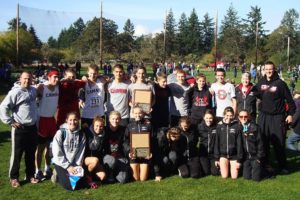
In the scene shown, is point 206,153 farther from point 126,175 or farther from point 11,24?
point 11,24

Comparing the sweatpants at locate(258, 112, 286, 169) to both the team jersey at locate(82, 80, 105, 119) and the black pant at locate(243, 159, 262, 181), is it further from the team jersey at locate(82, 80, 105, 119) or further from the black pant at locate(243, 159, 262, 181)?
the team jersey at locate(82, 80, 105, 119)

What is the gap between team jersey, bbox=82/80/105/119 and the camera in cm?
772

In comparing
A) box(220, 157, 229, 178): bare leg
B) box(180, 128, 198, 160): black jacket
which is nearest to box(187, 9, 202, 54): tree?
box(180, 128, 198, 160): black jacket

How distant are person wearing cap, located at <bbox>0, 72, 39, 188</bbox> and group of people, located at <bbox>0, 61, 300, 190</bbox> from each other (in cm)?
2

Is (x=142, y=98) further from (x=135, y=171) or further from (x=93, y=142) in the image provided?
(x=135, y=171)

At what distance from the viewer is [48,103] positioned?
713cm

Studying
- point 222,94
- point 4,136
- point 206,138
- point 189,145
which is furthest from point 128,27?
point 189,145

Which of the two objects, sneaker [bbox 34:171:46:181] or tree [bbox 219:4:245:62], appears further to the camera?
tree [bbox 219:4:245:62]

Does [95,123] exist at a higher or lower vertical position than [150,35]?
lower

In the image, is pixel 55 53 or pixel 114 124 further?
pixel 55 53

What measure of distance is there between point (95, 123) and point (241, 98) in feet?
10.6

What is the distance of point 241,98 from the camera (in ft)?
A: 27.9

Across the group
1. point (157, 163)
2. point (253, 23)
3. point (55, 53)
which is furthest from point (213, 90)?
point (253, 23)

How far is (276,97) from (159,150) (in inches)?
94.7
